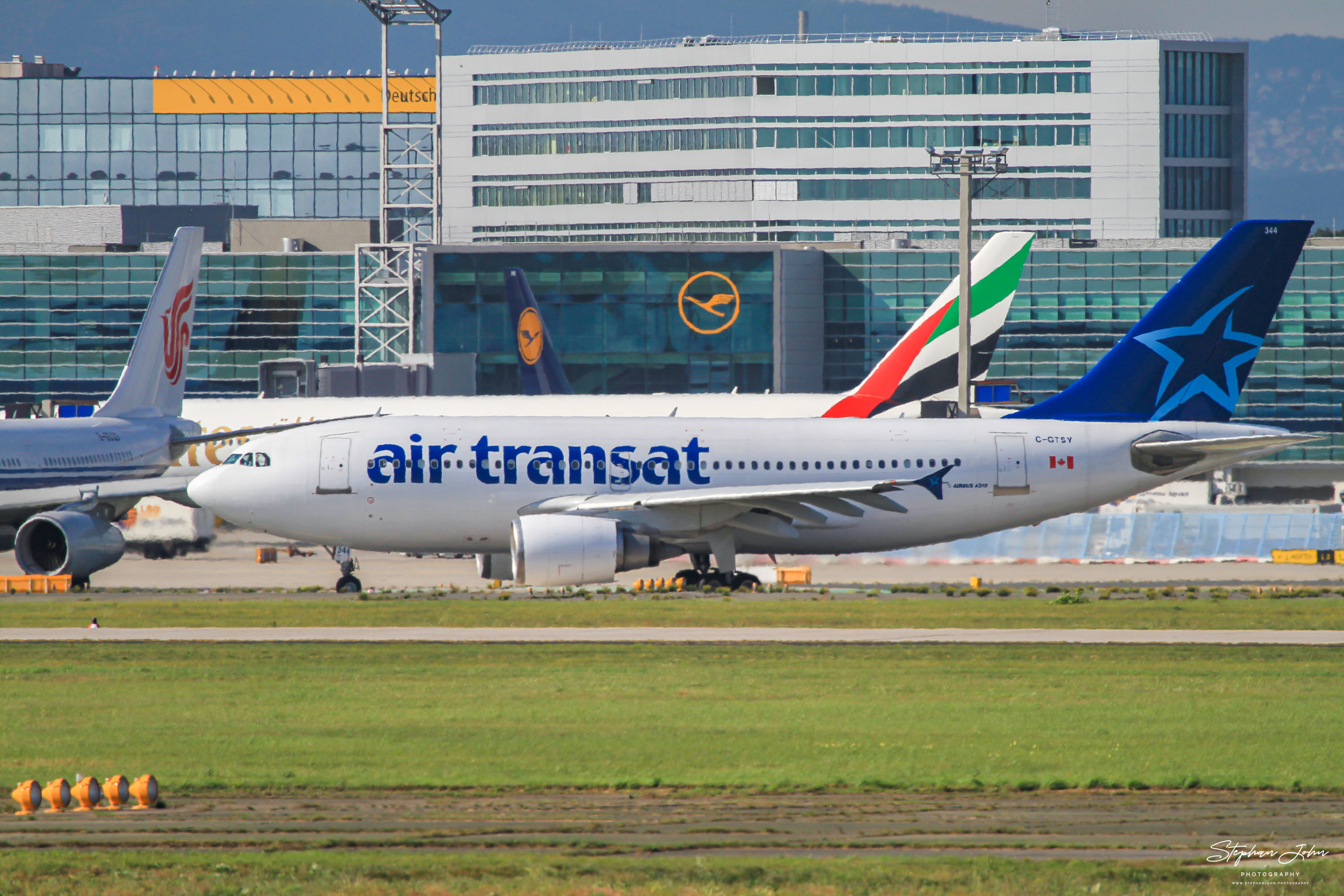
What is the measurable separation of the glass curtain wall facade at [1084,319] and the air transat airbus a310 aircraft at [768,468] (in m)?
67.6

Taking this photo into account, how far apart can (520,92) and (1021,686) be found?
150m

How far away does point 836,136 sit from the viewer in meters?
154

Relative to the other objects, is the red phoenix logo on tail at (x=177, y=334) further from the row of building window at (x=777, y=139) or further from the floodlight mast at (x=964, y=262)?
the row of building window at (x=777, y=139)

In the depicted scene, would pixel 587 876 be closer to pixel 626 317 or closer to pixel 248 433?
pixel 248 433

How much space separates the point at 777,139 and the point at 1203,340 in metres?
118

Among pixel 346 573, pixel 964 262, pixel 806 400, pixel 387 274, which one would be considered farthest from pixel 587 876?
pixel 387 274

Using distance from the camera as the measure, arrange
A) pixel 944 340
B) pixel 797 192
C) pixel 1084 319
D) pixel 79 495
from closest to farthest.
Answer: pixel 79 495 → pixel 944 340 → pixel 1084 319 → pixel 797 192

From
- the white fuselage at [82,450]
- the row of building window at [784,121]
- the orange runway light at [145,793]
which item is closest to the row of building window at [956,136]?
the row of building window at [784,121]

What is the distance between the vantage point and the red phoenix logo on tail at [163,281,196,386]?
167 feet

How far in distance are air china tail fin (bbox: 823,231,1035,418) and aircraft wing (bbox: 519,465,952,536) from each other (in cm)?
1439

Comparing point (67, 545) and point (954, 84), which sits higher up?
point (954, 84)

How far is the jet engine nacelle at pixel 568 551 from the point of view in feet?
119

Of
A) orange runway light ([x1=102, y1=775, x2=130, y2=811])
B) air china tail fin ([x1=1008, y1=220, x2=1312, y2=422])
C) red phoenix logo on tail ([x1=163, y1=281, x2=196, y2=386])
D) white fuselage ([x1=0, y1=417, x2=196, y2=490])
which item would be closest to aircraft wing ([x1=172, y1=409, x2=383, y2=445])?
white fuselage ([x1=0, y1=417, x2=196, y2=490])

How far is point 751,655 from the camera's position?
27031 millimetres
